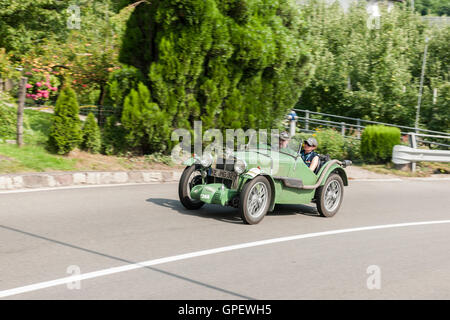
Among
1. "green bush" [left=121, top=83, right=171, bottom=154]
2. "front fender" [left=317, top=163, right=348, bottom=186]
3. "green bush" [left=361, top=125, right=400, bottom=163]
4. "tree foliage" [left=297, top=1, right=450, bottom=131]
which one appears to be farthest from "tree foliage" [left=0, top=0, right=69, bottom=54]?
"front fender" [left=317, top=163, right=348, bottom=186]

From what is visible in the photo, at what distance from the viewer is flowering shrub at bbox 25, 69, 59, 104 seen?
15141 millimetres

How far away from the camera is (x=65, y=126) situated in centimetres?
1196

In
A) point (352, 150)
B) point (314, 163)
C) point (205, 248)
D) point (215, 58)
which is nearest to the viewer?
point (205, 248)

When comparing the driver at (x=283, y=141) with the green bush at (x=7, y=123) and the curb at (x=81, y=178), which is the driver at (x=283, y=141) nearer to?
the curb at (x=81, y=178)

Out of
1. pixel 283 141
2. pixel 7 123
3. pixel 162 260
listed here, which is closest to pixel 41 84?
pixel 7 123

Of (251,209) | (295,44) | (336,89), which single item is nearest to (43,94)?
(295,44)

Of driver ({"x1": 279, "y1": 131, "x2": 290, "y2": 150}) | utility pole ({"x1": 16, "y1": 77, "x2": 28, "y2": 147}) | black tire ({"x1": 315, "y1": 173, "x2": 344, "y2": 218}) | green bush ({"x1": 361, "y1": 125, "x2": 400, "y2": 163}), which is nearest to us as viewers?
driver ({"x1": 279, "y1": 131, "x2": 290, "y2": 150})

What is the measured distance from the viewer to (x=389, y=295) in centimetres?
553

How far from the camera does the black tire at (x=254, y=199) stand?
812 centimetres

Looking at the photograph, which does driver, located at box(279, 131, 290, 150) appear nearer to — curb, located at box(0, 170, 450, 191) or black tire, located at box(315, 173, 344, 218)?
black tire, located at box(315, 173, 344, 218)

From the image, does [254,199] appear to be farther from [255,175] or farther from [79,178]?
[79,178]

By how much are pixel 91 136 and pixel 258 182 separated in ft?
19.1

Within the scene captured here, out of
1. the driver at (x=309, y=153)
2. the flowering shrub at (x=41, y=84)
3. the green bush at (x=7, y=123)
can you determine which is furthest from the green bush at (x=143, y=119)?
the driver at (x=309, y=153)

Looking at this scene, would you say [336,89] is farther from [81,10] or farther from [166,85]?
[166,85]
